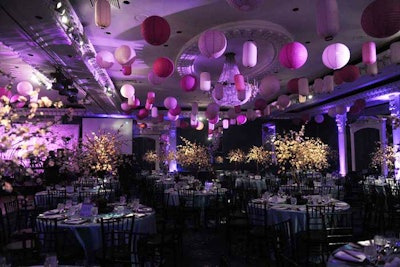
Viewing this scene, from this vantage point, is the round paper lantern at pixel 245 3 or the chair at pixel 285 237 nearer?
the round paper lantern at pixel 245 3

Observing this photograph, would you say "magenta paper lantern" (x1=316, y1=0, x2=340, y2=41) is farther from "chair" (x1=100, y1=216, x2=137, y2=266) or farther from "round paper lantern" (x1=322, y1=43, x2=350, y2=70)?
"chair" (x1=100, y1=216, x2=137, y2=266)

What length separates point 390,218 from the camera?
5.61m

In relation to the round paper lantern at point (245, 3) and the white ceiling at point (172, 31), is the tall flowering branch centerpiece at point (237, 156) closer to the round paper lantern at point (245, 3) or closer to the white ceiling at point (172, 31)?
the white ceiling at point (172, 31)

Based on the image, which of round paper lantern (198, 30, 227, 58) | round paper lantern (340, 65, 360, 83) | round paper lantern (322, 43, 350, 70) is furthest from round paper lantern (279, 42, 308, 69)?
round paper lantern (340, 65, 360, 83)

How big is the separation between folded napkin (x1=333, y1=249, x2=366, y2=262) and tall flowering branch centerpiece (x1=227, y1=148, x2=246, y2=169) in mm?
11581

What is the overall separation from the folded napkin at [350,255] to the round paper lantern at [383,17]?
1979 mm

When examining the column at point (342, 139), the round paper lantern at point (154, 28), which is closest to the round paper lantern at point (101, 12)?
the round paper lantern at point (154, 28)

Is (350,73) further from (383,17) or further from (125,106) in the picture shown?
(125,106)

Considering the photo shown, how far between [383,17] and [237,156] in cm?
1149

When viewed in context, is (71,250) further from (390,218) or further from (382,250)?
(390,218)

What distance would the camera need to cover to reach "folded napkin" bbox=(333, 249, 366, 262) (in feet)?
7.72

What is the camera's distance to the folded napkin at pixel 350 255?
2.35 metres

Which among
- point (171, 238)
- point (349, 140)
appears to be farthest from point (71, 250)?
point (349, 140)

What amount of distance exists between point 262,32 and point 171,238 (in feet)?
11.4
